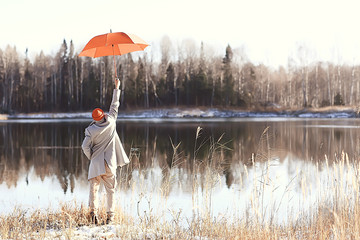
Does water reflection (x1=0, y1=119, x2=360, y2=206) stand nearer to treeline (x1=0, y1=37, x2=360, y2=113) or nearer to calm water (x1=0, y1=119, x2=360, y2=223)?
calm water (x1=0, y1=119, x2=360, y2=223)

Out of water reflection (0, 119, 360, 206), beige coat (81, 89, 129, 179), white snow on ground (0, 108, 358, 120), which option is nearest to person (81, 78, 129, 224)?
beige coat (81, 89, 129, 179)

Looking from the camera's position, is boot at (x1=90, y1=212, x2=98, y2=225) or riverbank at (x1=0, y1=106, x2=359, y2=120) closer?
boot at (x1=90, y1=212, x2=98, y2=225)

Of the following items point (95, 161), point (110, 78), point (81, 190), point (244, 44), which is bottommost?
point (81, 190)

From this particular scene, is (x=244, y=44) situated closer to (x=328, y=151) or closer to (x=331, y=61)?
(x=331, y=61)

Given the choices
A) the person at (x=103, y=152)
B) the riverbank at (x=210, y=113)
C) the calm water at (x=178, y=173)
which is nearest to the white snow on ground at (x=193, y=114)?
the riverbank at (x=210, y=113)

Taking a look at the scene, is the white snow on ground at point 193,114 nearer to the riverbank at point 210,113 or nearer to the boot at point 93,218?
the riverbank at point 210,113

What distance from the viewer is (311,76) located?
6781 centimetres

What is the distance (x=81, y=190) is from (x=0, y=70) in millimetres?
65208

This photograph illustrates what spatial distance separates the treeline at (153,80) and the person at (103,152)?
5019cm

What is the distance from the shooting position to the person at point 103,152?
5312 mm

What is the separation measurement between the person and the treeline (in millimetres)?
50190

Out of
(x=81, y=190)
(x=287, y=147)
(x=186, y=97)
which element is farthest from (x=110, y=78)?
(x=81, y=190)

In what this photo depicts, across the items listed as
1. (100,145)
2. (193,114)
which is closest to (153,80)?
(193,114)

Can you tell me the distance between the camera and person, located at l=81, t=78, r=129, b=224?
5.31 m
